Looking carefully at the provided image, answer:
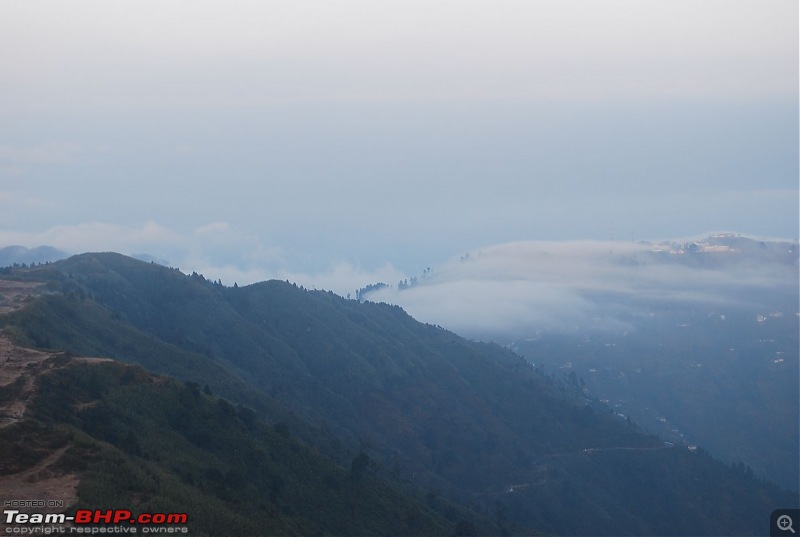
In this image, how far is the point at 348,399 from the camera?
17462 centimetres

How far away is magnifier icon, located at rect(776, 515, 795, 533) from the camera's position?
7319 centimetres

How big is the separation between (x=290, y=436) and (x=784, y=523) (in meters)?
50.1

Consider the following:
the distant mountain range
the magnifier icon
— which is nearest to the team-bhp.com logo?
the distant mountain range

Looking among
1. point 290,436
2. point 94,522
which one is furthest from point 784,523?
point 94,522

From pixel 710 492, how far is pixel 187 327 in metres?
112

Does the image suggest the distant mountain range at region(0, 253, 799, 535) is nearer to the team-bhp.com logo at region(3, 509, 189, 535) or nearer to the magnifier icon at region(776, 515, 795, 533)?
the team-bhp.com logo at region(3, 509, 189, 535)

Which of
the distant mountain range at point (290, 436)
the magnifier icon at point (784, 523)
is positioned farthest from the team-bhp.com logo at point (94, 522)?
the magnifier icon at point (784, 523)

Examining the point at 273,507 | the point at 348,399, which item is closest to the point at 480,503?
the point at 348,399

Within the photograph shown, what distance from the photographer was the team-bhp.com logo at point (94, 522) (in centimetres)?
5088

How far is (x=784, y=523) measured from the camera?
73.8 metres

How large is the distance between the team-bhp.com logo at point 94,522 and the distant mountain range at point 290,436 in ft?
6.09

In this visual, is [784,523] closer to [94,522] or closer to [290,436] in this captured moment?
[290,436]

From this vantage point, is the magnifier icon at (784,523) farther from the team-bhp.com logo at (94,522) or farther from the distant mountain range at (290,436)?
the team-bhp.com logo at (94,522)

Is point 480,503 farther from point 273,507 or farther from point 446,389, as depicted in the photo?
point 273,507
